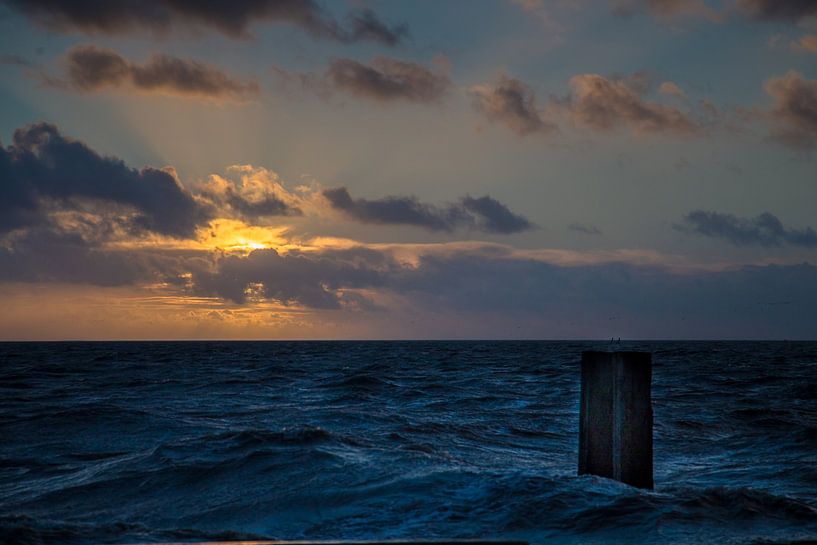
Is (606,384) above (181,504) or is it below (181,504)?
above

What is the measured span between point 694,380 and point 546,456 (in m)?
27.3

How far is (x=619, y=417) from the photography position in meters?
8.57

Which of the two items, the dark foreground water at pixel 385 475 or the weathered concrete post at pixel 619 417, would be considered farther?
the weathered concrete post at pixel 619 417

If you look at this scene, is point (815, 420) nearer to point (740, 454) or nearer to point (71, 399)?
point (740, 454)

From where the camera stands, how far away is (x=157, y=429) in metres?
16.6

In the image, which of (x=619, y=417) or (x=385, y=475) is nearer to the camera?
(x=619, y=417)

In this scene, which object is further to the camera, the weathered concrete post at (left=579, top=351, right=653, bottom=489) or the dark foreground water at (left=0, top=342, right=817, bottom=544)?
the weathered concrete post at (left=579, top=351, right=653, bottom=489)

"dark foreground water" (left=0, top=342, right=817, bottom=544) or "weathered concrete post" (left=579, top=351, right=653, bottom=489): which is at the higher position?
"weathered concrete post" (left=579, top=351, right=653, bottom=489)

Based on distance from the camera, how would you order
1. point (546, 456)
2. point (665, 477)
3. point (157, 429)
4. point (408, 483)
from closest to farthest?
1. point (408, 483)
2. point (665, 477)
3. point (546, 456)
4. point (157, 429)

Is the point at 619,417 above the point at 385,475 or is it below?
above

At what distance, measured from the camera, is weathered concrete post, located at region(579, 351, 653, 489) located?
8570 millimetres

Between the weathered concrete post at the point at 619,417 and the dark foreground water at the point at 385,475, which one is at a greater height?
the weathered concrete post at the point at 619,417

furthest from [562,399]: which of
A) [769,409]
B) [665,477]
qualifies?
[665,477]

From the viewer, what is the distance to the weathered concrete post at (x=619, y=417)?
8.57 m
